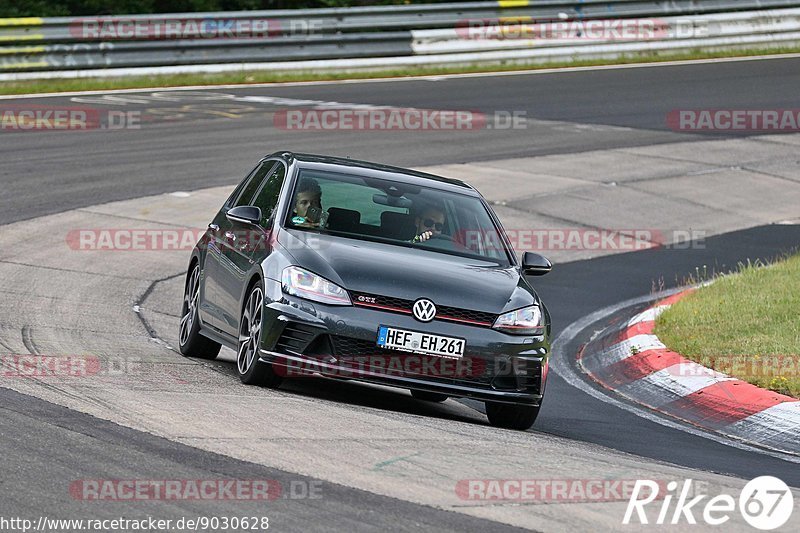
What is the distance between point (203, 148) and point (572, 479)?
14706 millimetres

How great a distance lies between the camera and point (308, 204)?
9898 mm

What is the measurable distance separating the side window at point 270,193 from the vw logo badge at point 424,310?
1.60 meters

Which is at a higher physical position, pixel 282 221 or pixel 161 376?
pixel 282 221

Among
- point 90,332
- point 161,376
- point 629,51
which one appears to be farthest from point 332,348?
point 629,51

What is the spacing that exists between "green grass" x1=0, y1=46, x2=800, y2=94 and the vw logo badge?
1728 centimetres

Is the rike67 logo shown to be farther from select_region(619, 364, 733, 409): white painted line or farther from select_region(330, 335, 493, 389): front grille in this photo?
select_region(619, 364, 733, 409): white painted line

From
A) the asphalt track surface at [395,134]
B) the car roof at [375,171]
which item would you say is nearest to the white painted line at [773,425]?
the car roof at [375,171]

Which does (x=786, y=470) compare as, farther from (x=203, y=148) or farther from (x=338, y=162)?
(x=203, y=148)

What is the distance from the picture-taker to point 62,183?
18.1m

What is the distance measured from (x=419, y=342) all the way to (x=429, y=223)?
1.42m

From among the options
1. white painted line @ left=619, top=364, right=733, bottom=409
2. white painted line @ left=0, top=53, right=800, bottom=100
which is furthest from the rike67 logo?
white painted line @ left=0, top=53, right=800, bottom=100

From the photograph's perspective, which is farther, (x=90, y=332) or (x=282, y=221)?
(x=90, y=332)

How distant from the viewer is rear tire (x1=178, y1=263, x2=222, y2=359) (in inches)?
421

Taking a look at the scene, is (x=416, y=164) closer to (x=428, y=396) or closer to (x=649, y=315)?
(x=649, y=315)
